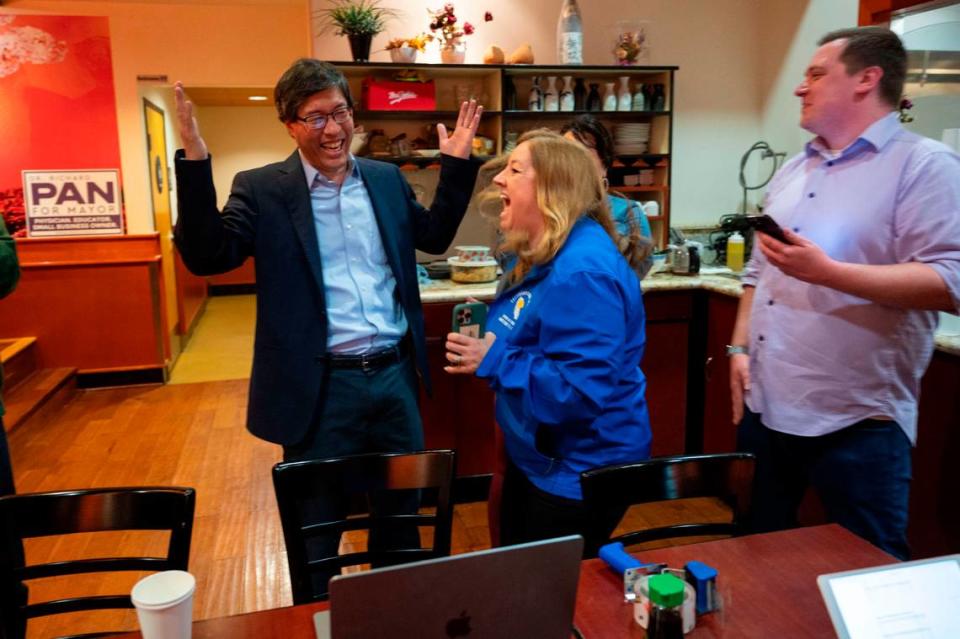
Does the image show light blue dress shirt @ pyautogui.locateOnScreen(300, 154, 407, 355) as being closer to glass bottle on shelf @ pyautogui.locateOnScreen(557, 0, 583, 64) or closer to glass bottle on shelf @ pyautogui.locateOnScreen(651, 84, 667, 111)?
glass bottle on shelf @ pyautogui.locateOnScreen(557, 0, 583, 64)

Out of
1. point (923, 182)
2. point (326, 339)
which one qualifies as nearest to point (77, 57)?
point (326, 339)

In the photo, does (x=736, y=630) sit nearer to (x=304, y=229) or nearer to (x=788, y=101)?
(x=304, y=229)

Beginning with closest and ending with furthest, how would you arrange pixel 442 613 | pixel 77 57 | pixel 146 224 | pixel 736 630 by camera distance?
pixel 442 613 → pixel 736 630 → pixel 77 57 → pixel 146 224

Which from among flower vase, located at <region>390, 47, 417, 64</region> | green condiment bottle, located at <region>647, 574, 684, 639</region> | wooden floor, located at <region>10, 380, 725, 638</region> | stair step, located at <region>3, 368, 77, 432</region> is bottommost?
wooden floor, located at <region>10, 380, 725, 638</region>

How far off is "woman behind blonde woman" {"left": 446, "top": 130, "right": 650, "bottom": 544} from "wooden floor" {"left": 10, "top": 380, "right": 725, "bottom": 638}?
1.39 m

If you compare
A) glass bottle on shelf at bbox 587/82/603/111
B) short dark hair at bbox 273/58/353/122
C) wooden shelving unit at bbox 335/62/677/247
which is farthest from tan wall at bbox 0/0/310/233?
short dark hair at bbox 273/58/353/122

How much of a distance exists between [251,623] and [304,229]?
1011mm

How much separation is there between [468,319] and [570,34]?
2703 mm

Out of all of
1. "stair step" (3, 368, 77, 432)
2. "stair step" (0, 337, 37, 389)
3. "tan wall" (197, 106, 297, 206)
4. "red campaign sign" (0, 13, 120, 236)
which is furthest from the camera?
"tan wall" (197, 106, 297, 206)

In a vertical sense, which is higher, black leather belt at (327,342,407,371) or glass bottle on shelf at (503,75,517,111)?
glass bottle on shelf at (503,75,517,111)

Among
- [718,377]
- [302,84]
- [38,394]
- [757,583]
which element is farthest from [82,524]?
[38,394]

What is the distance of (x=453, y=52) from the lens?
3773 mm

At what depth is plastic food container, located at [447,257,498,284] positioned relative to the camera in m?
3.48

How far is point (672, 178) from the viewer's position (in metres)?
4.31
